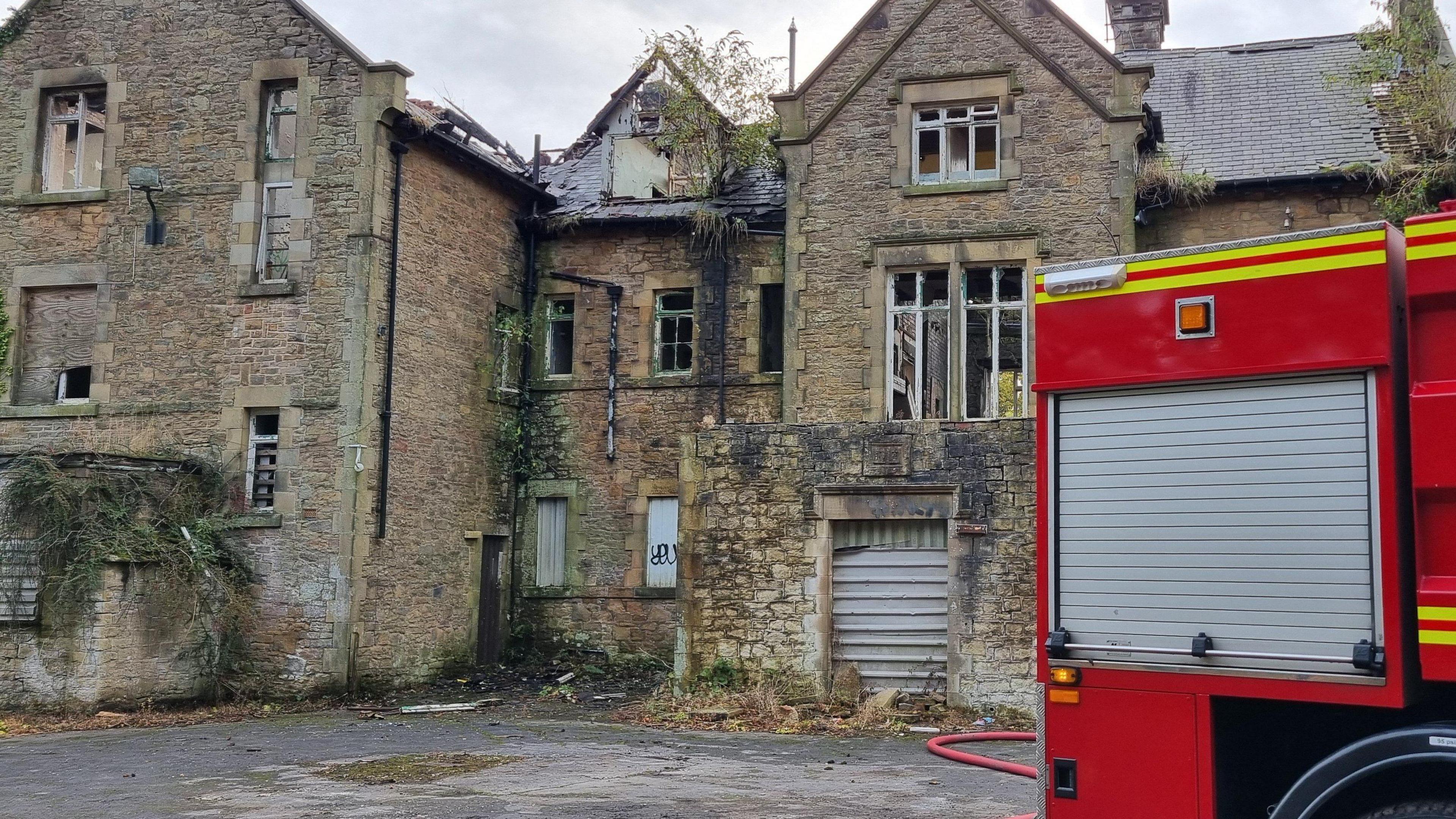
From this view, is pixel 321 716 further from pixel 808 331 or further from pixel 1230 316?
pixel 1230 316

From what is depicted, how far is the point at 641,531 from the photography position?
20203mm

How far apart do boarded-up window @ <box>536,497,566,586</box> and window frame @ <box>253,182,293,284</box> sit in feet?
17.5

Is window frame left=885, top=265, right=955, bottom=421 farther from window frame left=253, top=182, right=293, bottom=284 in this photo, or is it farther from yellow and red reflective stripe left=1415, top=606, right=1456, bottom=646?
yellow and red reflective stripe left=1415, top=606, right=1456, bottom=646

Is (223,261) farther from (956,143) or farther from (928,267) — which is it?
(956,143)

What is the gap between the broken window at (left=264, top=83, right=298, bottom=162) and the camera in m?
18.3

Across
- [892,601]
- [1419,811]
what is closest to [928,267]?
[892,601]

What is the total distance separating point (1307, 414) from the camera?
5102 mm

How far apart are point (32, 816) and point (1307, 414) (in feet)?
27.8

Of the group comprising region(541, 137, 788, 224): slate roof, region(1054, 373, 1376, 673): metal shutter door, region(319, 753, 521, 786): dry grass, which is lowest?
region(319, 753, 521, 786): dry grass

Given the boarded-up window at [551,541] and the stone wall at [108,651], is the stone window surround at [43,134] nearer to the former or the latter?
the stone wall at [108,651]

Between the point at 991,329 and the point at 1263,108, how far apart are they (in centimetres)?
575

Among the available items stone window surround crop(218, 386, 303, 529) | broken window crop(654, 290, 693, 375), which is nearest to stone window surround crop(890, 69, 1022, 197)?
broken window crop(654, 290, 693, 375)

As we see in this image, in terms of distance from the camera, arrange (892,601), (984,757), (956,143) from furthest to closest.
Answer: (956,143) < (892,601) < (984,757)

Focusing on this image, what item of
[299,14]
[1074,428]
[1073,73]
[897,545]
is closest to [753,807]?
[1074,428]
